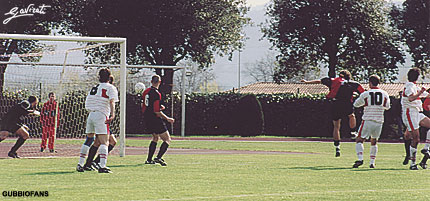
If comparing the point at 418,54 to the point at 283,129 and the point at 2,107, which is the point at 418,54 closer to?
the point at 283,129

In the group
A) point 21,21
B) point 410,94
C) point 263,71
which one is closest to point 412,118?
point 410,94

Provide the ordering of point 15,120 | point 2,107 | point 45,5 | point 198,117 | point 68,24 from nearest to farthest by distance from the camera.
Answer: point 15,120 → point 2,107 → point 198,117 → point 45,5 → point 68,24

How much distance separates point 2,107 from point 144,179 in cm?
1721

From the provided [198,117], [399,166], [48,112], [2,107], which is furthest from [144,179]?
[198,117]

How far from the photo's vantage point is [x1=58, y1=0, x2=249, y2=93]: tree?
135 feet

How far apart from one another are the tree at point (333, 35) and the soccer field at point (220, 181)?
31.7m

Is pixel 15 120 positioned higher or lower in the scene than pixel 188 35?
lower

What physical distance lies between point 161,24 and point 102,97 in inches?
1156

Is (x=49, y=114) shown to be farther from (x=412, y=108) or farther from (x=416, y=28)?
(x=416, y=28)

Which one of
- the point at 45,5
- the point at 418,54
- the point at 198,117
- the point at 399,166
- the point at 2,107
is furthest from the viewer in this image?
the point at 418,54

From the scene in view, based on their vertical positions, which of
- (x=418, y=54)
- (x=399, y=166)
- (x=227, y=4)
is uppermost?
(x=227, y=4)

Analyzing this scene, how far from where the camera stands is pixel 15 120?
698 inches

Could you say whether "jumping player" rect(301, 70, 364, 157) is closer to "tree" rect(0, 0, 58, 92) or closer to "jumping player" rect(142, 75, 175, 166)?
"jumping player" rect(142, 75, 175, 166)

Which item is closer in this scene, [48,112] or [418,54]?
[48,112]
